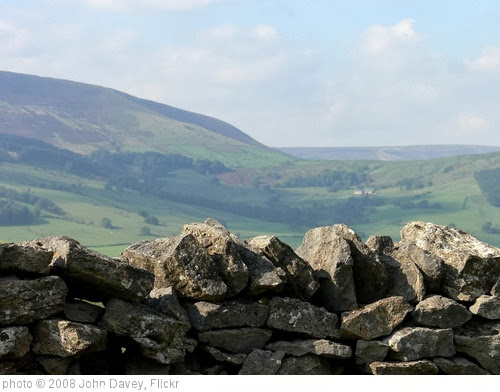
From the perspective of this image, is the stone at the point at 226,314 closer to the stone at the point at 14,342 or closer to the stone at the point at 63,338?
the stone at the point at 63,338

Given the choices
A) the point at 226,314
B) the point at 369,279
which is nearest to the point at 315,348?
the point at 226,314

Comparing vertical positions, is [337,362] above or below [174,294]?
below

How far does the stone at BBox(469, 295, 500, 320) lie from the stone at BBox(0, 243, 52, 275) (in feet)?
24.3

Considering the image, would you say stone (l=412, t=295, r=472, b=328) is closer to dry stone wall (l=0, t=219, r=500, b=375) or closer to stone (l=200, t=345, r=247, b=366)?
dry stone wall (l=0, t=219, r=500, b=375)

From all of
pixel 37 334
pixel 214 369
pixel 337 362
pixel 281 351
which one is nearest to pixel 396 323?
pixel 337 362

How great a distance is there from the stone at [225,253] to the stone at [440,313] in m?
3.15

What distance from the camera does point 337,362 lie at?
523 inches

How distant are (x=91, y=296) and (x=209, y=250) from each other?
214 cm

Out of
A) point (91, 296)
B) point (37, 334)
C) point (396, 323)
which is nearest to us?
point (37, 334)

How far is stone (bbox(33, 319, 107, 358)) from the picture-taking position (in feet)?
36.9

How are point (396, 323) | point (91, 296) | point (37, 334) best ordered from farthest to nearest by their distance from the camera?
point (396, 323), point (91, 296), point (37, 334)

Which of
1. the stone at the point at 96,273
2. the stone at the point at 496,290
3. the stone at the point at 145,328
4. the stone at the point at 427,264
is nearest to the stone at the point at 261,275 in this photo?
the stone at the point at 145,328

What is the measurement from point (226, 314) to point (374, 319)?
2.52 metres

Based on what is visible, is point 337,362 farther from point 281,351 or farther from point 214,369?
point 214,369
